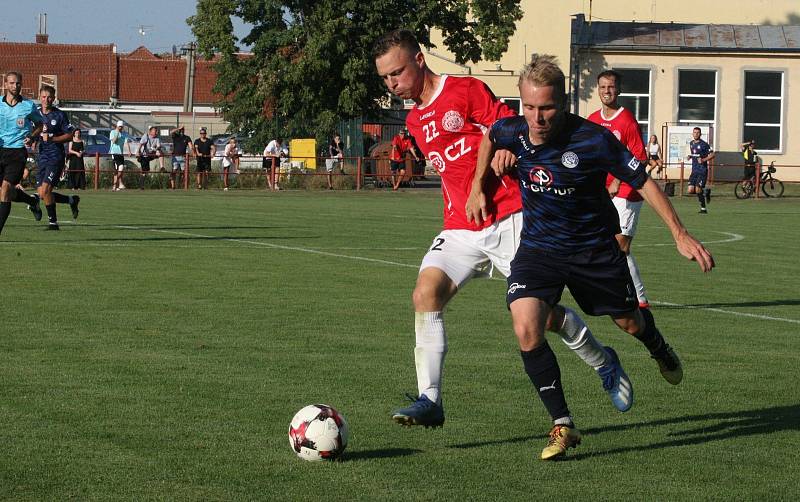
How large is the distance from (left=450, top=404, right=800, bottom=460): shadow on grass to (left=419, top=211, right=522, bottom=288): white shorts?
967mm

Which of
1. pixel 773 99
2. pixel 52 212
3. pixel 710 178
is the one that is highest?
pixel 773 99

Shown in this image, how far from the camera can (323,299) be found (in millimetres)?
12383

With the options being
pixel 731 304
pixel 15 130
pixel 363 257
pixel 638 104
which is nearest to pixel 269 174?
pixel 638 104

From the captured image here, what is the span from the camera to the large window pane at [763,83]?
52.6 m

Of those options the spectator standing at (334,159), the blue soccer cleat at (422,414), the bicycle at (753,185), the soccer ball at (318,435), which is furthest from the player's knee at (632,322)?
the spectator standing at (334,159)

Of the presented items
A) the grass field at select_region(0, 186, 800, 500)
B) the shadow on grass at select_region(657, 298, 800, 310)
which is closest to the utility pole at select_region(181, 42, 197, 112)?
the grass field at select_region(0, 186, 800, 500)

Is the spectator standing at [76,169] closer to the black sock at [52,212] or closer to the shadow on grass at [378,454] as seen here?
the black sock at [52,212]

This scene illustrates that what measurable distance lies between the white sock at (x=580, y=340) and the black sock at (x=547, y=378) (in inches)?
17.8

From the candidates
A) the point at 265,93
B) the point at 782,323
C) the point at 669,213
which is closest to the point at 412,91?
the point at 669,213

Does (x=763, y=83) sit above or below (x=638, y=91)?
above

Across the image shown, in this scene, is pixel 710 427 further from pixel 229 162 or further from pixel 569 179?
pixel 229 162

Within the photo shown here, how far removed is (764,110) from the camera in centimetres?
5262

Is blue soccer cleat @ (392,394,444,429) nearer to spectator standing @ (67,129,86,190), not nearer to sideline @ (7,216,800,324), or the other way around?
sideline @ (7,216,800,324)

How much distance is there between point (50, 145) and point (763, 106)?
38.1 m
